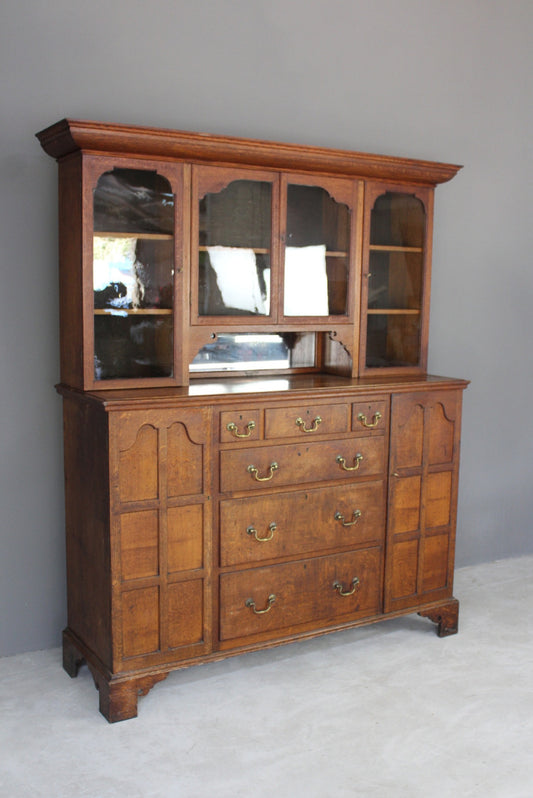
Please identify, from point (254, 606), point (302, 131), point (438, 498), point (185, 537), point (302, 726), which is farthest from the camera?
point (302, 131)

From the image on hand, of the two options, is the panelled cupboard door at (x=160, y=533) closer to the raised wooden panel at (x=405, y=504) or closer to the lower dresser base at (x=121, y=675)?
the lower dresser base at (x=121, y=675)

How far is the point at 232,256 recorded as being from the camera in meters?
2.65

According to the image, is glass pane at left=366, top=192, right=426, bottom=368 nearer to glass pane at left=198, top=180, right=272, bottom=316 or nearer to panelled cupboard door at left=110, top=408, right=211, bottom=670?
glass pane at left=198, top=180, right=272, bottom=316

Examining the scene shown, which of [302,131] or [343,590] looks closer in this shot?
[343,590]

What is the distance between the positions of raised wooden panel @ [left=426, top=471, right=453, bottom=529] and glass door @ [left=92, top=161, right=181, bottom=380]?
1108mm

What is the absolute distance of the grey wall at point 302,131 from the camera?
2645mm

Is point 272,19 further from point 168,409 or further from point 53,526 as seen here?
point 53,526

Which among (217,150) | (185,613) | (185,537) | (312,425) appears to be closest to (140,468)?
(185,537)

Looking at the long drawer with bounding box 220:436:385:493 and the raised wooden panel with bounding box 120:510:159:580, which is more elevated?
the long drawer with bounding box 220:436:385:493

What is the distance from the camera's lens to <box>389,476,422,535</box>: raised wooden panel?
113 inches

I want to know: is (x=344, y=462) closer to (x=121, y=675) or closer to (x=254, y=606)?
(x=254, y=606)

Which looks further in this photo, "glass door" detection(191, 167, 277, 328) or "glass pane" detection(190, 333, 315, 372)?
"glass pane" detection(190, 333, 315, 372)

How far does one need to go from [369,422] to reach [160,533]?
85 centimetres

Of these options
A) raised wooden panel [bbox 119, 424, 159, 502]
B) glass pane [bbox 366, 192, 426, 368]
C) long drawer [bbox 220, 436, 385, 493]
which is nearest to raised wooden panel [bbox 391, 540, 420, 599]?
long drawer [bbox 220, 436, 385, 493]
